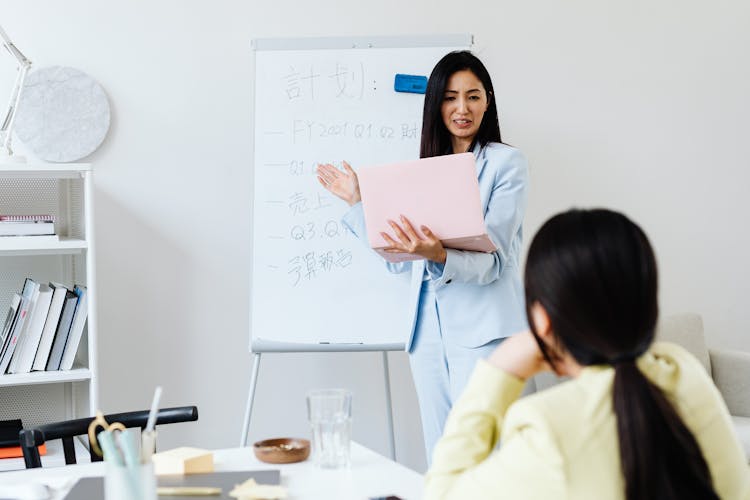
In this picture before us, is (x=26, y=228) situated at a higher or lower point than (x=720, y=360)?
higher

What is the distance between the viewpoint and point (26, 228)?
2547mm

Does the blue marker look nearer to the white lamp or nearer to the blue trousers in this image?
the blue trousers

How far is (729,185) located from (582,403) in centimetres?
283

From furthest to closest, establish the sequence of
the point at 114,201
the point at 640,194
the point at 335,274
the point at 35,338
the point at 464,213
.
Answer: the point at 640,194, the point at 114,201, the point at 335,274, the point at 35,338, the point at 464,213

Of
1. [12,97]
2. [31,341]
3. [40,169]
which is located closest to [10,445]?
[31,341]

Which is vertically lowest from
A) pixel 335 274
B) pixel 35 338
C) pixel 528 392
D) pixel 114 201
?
pixel 528 392

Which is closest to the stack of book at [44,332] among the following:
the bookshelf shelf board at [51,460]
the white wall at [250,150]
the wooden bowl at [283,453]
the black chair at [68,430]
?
the bookshelf shelf board at [51,460]

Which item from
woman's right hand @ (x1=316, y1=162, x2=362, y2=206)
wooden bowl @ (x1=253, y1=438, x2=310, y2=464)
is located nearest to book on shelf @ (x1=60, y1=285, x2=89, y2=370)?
woman's right hand @ (x1=316, y1=162, x2=362, y2=206)

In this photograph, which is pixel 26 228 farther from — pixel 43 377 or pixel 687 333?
pixel 687 333

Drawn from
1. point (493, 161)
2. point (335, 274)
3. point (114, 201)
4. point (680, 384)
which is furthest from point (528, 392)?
point (680, 384)

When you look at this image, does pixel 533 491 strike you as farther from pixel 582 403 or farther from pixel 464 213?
pixel 464 213

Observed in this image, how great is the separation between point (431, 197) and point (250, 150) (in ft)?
3.71

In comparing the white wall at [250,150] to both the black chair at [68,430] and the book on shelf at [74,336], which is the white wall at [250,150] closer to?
the book on shelf at [74,336]

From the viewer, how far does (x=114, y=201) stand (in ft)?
9.82
